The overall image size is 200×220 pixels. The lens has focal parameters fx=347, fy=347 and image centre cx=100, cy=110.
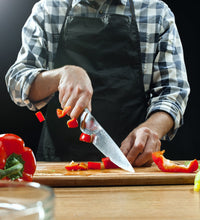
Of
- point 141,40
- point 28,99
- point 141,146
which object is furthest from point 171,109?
point 28,99

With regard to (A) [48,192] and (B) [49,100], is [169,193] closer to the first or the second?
(A) [48,192]

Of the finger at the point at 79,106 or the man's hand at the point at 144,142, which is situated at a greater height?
the finger at the point at 79,106

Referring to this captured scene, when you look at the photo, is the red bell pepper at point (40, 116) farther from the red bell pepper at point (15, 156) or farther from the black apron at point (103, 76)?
the red bell pepper at point (15, 156)

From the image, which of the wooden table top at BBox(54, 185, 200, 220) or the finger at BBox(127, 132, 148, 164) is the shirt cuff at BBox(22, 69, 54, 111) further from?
the wooden table top at BBox(54, 185, 200, 220)

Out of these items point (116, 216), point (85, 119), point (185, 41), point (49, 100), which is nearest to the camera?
point (116, 216)

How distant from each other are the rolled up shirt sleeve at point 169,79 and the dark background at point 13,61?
0.27 m

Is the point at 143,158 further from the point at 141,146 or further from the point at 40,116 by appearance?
the point at 40,116

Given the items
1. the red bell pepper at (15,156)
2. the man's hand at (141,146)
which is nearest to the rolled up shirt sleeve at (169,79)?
the man's hand at (141,146)

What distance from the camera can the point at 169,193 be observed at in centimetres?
83

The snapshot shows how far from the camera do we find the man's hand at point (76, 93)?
1.22 metres

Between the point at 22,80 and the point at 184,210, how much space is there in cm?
106

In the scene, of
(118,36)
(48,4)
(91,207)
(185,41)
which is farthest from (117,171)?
(185,41)

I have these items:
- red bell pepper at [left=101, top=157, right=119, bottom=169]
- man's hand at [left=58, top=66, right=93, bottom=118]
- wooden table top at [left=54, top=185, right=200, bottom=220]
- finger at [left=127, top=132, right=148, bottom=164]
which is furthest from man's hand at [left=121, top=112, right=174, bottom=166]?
wooden table top at [left=54, top=185, right=200, bottom=220]

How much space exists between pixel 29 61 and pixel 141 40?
0.59 metres
